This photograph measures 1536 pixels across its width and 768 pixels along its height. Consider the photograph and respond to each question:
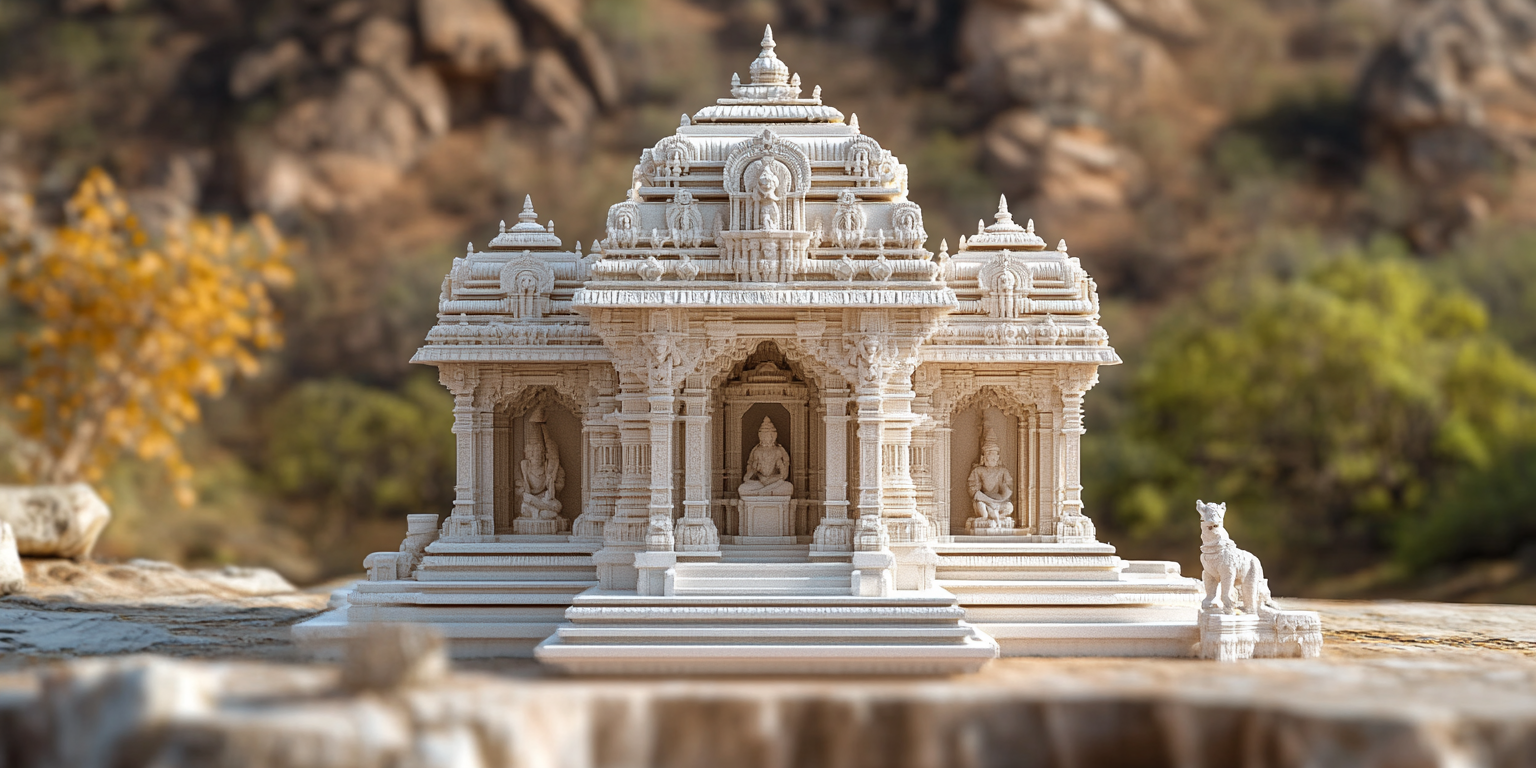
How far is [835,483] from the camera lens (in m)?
14.3

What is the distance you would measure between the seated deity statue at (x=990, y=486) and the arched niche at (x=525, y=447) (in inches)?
157

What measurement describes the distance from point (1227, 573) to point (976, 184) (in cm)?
2854

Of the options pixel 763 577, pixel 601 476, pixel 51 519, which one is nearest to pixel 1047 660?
pixel 763 577

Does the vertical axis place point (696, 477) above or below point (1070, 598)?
above

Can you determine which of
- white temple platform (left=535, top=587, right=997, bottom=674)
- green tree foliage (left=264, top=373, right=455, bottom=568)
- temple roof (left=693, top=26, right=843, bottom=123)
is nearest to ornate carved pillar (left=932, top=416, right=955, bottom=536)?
white temple platform (left=535, top=587, right=997, bottom=674)

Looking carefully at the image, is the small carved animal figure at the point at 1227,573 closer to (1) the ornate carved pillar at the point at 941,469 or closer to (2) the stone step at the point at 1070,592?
(2) the stone step at the point at 1070,592

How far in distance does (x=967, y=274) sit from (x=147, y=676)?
9.18m

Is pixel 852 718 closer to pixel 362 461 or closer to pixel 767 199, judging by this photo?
pixel 767 199

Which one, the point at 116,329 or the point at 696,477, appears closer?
the point at 696,477

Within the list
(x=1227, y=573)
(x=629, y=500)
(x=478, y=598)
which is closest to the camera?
(x=1227, y=573)

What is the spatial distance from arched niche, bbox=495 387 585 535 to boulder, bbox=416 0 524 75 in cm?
2783

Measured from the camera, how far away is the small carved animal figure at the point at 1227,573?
13906 millimetres

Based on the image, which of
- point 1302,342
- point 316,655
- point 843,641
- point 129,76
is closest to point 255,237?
point 129,76

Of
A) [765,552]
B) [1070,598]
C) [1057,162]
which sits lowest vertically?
[1070,598]
